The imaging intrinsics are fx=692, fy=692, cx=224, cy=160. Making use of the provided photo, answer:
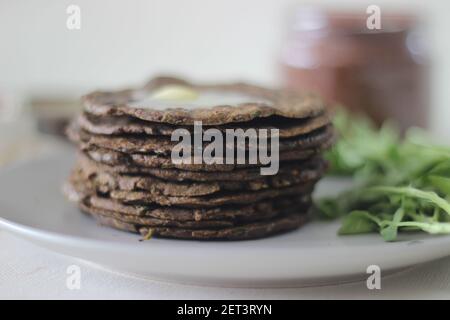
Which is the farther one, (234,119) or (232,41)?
(232,41)

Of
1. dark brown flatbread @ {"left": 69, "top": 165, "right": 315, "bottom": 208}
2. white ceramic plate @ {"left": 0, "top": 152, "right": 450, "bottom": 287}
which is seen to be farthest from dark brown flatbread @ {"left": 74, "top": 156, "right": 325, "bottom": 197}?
white ceramic plate @ {"left": 0, "top": 152, "right": 450, "bottom": 287}

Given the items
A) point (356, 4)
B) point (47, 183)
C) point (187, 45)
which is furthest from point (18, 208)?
point (356, 4)

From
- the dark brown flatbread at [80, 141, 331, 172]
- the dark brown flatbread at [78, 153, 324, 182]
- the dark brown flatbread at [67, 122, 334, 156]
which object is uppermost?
the dark brown flatbread at [67, 122, 334, 156]

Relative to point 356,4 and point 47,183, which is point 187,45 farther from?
point 47,183

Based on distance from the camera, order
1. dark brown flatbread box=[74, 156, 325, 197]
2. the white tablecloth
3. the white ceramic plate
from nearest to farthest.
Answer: the white ceramic plate, the white tablecloth, dark brown flatbread box=[74, 156, 325, 197]

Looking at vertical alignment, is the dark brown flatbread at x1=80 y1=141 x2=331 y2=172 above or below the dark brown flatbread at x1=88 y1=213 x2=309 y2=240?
above

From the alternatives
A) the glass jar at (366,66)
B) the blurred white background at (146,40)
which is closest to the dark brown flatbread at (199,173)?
the glass jar at (366,66)

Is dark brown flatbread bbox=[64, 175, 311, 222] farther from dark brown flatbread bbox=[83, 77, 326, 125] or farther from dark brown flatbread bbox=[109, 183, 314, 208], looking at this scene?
dark brown flatbread bbox=[83, 77, 326, 125]
